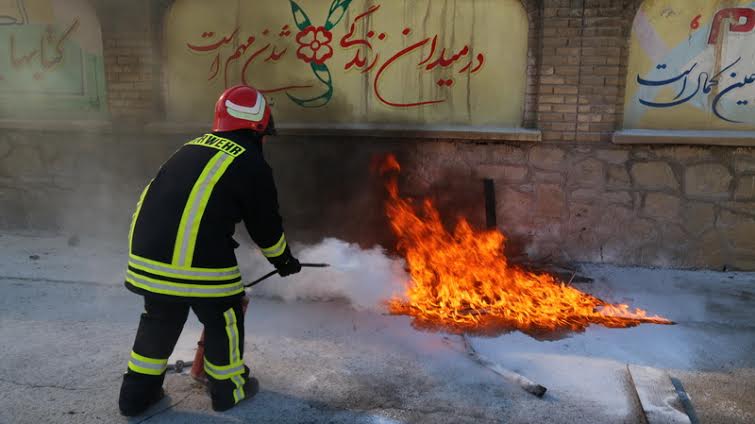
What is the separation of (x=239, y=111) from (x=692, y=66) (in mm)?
4765

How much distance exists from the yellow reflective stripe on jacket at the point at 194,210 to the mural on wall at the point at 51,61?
4957 millimetres

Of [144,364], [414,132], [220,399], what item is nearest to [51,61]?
[414,132]

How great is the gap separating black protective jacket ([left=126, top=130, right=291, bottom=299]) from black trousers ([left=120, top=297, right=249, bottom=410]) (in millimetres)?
111

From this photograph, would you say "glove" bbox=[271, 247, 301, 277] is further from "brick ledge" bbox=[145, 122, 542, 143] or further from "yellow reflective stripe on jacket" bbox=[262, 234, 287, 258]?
"brick ledge" bbox=[145, 122, 542, 143]

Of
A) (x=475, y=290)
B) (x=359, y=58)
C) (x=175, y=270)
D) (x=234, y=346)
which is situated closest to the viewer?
(x=175, y=270)

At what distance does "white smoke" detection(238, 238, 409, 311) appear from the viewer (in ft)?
16.3

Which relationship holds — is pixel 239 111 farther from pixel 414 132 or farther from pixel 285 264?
pixel 414 132

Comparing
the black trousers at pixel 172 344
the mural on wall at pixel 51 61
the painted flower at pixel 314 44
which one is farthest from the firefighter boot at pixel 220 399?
the mural on wall at pixel 51 61

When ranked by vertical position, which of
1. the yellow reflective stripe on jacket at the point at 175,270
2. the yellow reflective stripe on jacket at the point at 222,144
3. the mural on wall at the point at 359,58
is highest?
the mural on wall at the point at 359,58

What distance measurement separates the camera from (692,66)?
5805mm

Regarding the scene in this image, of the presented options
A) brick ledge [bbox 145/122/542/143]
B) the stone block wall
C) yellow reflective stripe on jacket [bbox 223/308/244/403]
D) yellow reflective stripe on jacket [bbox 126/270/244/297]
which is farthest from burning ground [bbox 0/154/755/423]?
yellow reflective stripe on jacket [bbox 126/270/244/297]

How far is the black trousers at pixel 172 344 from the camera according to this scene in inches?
125

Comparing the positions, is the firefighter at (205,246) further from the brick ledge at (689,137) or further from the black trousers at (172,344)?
the brick ledge at (689,137)

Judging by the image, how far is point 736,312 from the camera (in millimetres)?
4844
